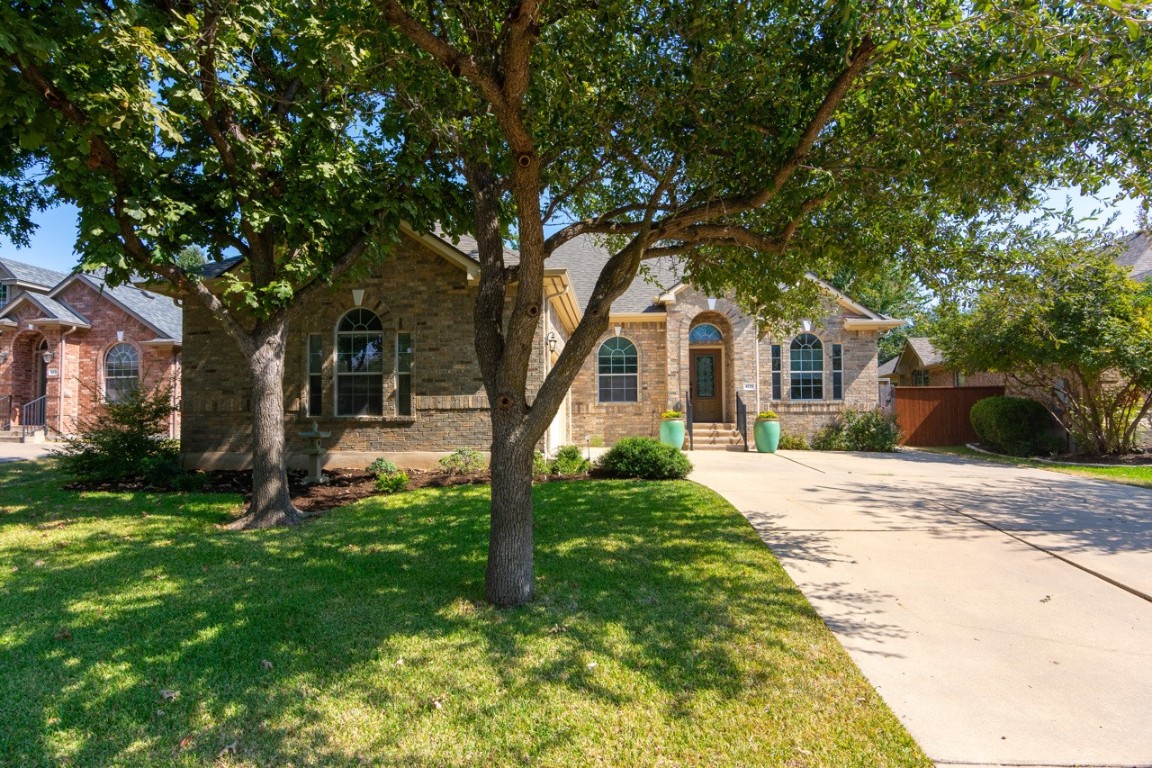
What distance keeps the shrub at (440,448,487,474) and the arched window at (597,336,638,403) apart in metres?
6.35

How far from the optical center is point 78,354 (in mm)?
20391

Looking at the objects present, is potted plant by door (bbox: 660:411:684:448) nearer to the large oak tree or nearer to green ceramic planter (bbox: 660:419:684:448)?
green ceramic planter (bbox: 660:419:684:448)

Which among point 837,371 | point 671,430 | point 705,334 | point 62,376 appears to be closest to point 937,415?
point 837,371

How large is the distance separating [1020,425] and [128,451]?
20.1 meters

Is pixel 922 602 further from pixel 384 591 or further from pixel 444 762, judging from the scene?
pixel 384 591

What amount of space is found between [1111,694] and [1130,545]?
388 centimetres

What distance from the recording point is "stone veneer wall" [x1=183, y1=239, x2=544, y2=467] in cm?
1131

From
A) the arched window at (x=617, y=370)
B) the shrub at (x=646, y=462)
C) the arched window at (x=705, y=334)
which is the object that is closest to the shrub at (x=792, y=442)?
the arched window at (x=705, y=334)

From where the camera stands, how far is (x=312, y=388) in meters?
11.9

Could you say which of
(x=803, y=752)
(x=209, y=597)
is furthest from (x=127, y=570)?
(x=803, y=752)

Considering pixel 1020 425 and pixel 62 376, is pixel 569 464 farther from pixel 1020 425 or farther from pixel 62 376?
pixel 62 376

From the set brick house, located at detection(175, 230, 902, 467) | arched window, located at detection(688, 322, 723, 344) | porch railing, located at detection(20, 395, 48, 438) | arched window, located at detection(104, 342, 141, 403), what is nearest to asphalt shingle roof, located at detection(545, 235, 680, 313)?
arched window, located at detection(688, 322, 723, 344)

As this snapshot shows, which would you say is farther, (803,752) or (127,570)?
(127,570)

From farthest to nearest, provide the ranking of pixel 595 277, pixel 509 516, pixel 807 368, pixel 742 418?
pixel 595 277, pixel 807 368, pixel 742 418, pixel 509 516
